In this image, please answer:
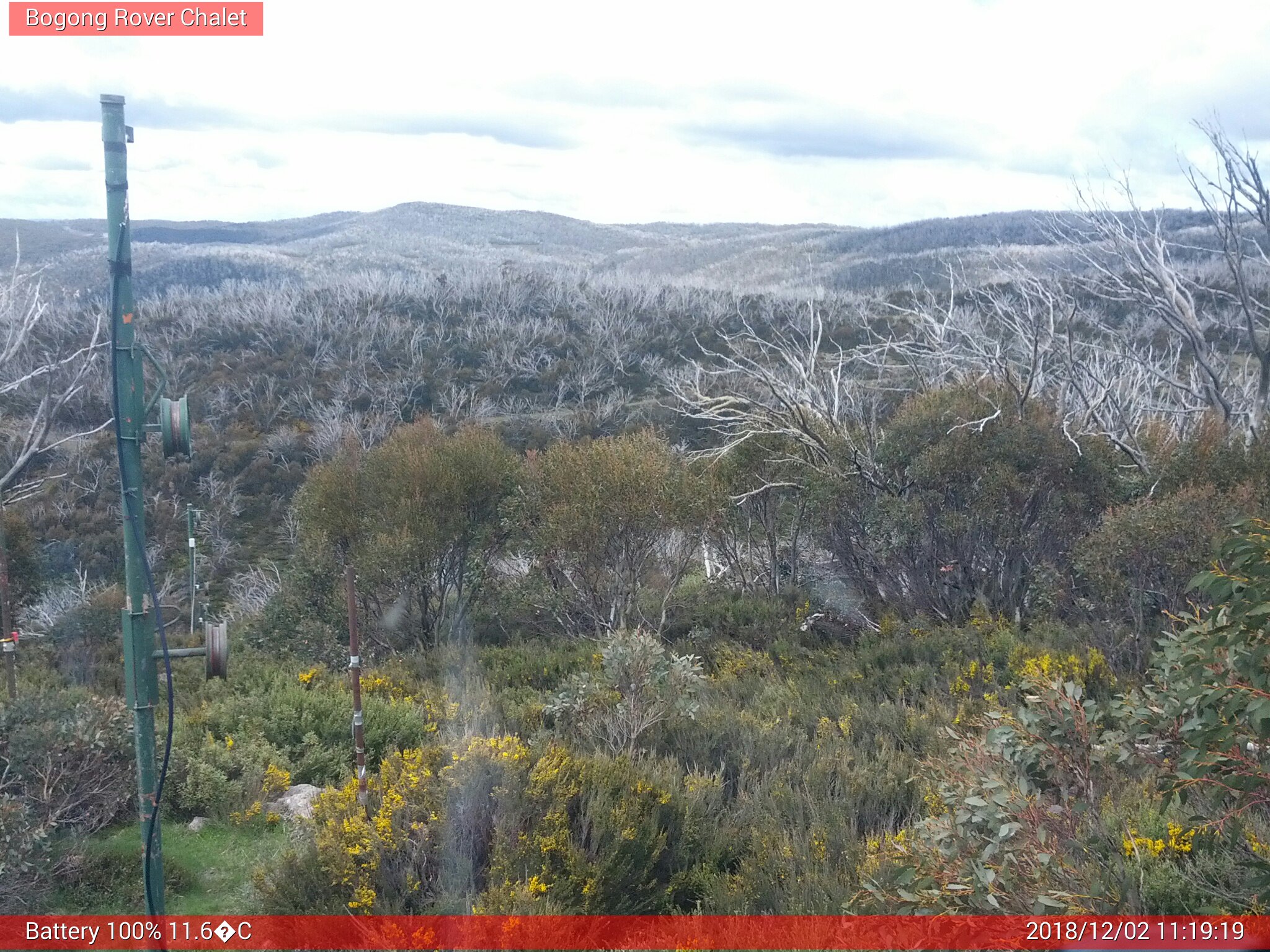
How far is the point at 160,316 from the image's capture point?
35.8m

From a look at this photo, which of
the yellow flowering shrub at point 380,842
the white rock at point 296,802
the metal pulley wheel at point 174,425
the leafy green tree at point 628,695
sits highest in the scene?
the metal pulley wheel at point 174,425

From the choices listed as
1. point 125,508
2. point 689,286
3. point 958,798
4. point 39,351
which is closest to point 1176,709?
point 958,798

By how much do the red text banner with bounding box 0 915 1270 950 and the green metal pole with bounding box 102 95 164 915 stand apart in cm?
73

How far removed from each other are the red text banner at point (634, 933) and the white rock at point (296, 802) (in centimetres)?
129

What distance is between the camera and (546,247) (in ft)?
286

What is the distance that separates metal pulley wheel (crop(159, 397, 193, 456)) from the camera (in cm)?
339

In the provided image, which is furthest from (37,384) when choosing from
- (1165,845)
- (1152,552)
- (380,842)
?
(1165,845)

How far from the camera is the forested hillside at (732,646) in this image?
3693 millimetres

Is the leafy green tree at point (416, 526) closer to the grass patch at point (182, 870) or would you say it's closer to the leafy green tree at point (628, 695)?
the leafy green tree at point (628, 695)

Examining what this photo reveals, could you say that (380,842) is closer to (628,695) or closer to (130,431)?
(130,431)

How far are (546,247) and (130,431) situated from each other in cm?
8655

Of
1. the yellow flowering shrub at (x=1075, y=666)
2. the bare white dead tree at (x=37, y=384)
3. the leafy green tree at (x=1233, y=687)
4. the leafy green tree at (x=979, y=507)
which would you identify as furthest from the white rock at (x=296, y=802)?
the bare white dead tree at (x=37, y=384)

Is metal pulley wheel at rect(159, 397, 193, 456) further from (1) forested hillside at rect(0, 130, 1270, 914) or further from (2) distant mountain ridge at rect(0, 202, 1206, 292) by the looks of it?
(2) distant mountain ridge at rect(0, 202, 1206, 292)

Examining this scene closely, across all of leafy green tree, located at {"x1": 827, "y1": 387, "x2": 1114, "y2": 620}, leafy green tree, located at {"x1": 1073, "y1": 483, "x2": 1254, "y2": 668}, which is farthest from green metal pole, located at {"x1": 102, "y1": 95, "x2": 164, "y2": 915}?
leafy green tree, located at {"x1": 827, "y1": 387, "x2": 1114, "y2": 620}
